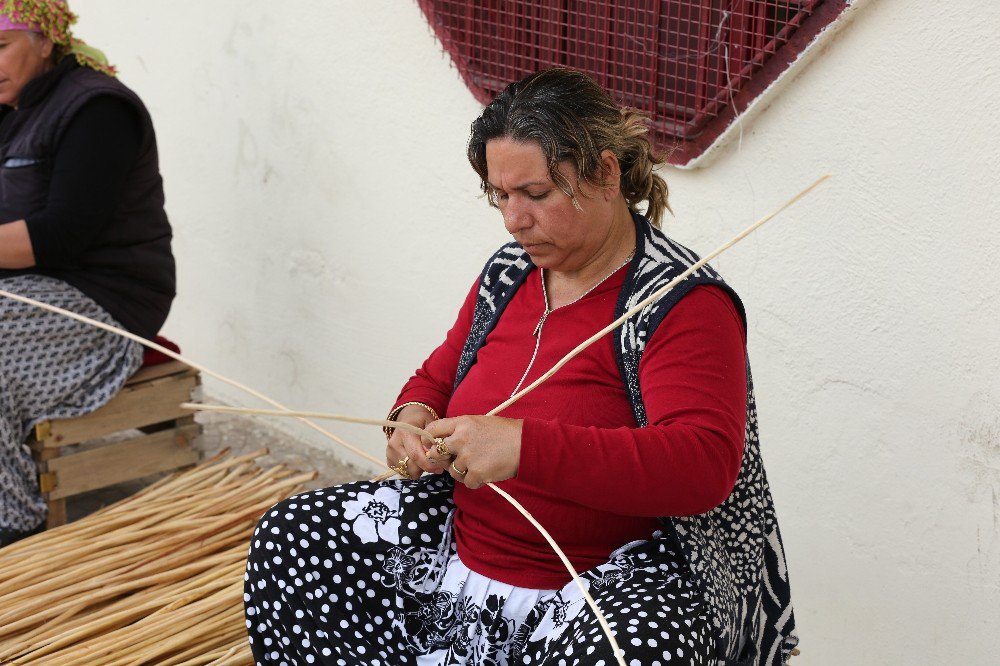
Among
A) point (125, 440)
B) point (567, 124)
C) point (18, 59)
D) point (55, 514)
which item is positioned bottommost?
point (55, 514)

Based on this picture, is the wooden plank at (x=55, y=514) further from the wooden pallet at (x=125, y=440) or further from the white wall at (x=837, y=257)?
the white wall at (x=837, y=257)

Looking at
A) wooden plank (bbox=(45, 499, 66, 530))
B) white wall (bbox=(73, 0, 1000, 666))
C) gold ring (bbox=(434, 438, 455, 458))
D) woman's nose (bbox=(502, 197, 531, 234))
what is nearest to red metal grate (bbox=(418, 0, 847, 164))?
white wall (bbox=(73, 0, 1000, 666))

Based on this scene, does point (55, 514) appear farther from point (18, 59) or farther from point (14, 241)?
point (18, 59)

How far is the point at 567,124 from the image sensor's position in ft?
5.76

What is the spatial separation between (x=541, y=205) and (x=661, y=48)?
838 mm

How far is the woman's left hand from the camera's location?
5.35 feet

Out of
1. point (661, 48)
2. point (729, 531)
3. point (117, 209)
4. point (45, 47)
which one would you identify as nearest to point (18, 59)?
point (45, 47)

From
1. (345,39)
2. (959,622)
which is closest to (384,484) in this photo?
(959,622)

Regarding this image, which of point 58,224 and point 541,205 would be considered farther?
point 58,224

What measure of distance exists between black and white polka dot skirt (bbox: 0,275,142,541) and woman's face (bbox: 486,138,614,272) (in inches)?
62.2

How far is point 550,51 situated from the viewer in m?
2.67

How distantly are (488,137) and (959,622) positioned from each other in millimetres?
1257

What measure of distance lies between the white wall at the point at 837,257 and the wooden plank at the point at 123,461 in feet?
1.85

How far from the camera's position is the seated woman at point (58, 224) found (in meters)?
2.93
